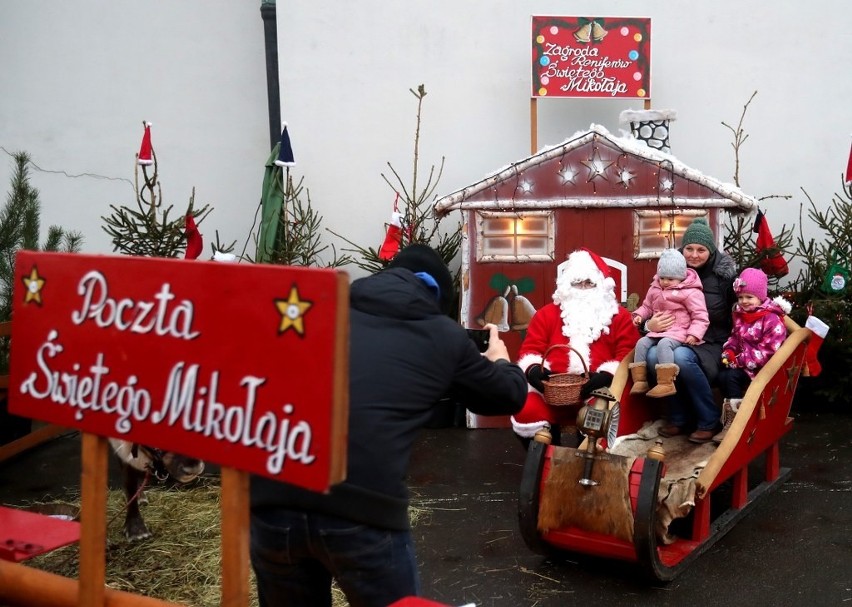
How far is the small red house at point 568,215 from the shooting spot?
6629 millimetres

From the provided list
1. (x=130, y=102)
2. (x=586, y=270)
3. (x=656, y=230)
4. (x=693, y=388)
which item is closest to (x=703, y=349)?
(x=693, y=388)

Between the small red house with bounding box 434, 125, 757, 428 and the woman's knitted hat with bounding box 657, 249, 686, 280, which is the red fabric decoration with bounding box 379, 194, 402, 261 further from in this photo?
the woman's knitted hat with bounding box 657, 249, 686, 280

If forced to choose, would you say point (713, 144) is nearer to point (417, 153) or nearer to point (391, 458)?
point (417, 153)

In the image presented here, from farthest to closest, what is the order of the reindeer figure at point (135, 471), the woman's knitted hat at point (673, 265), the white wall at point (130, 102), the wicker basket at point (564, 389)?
the white wall at point (130, 102)
the woman's knitted hat at point (673, 265)
the wicker basket at point (564, 389)
the reindeer figure at point (135, 471)

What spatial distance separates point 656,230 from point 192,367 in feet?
17.9

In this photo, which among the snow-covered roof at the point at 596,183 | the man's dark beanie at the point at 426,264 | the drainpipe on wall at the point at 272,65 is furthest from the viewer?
the drainpipe on wall at the point at 272,65

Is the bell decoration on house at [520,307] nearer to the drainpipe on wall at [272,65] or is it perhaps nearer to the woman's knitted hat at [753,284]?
the woman's knitted hat at [753,284]

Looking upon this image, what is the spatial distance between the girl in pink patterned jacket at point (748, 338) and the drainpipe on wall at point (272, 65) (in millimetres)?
4856

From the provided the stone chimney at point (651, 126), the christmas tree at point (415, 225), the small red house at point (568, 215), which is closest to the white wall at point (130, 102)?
the christmas tree at point (415, 225)

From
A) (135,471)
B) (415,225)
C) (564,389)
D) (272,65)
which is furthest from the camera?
(272,65)

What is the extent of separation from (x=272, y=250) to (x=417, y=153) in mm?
1684

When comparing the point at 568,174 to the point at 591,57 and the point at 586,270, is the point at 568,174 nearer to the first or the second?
the point at 591,57

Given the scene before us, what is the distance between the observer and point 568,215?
6.75 meters

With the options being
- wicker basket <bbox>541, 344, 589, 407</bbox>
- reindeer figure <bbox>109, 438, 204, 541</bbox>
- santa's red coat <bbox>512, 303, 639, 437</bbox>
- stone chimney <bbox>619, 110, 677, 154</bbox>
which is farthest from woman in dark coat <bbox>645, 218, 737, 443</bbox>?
reindeer figure <bbox>109, 438, 204, 541</bbox>
